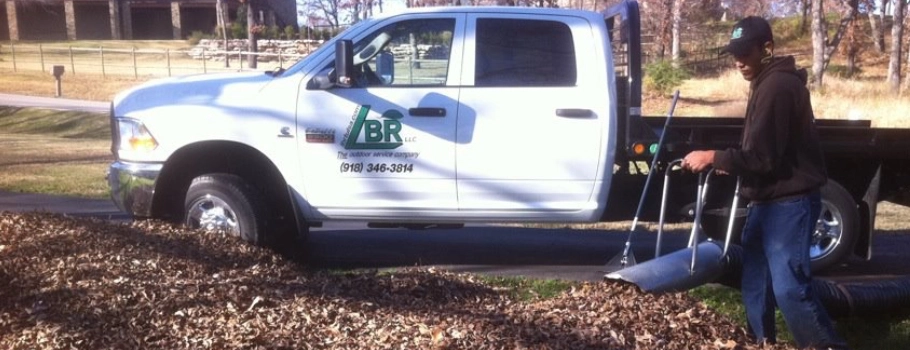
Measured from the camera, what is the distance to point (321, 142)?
718cm

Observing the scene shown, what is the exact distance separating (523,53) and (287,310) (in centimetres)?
287

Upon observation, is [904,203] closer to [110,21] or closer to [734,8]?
[734,8]

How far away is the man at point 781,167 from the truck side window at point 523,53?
242 cm

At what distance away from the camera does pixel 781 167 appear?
15.4 ft

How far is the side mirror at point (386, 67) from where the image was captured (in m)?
7.22

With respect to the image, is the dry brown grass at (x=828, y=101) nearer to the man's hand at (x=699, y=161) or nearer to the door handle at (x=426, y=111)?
the door handle at (x=426, y=111)

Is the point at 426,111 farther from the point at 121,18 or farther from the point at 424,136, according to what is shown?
the point at 121,18

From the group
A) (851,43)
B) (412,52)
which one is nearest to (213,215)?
(412,52)

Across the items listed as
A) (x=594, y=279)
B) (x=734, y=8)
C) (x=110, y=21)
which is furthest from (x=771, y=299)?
(x=110, y=21)

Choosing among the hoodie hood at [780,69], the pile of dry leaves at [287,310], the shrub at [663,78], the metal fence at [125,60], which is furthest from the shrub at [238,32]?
the hoodie hood at [780,69]

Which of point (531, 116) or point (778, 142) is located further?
point (531, 116)

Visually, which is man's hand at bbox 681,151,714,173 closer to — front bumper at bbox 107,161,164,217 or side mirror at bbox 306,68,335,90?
side mirror at bbox 306,68,335,90

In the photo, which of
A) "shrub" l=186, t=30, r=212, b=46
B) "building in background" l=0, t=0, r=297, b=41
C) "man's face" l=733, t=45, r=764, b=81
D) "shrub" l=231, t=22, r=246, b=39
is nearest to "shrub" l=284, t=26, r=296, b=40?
"building in background" l=0, t=0, r=297, b=41

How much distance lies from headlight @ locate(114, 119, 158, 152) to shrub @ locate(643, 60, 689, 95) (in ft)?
78.1
